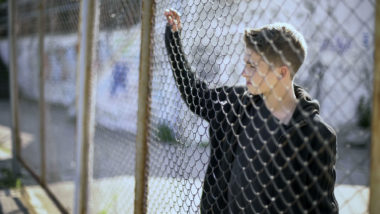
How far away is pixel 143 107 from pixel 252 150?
661mm

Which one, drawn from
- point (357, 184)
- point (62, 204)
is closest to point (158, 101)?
Answer: point (62, 204)

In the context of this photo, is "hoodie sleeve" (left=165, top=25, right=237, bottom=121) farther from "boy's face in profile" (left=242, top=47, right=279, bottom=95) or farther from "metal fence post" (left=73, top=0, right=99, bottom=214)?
"metal fence post" (left=73, top=0, right=99, bottom=214)

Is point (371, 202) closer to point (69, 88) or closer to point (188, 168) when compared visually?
point (188, 168)

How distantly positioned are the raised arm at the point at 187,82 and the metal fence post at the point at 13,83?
365cm

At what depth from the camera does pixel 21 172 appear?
4.92 m

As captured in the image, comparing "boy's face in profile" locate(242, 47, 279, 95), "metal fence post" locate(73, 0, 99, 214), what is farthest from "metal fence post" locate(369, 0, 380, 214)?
"metal fence post" locate(73, 0, 99, 214)

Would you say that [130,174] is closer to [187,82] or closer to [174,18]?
→ [187,82]

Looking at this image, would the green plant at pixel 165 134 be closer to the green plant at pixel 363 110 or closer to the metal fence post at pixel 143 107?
the metal fence post at pixel 143 107

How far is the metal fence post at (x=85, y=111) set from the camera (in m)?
2.66

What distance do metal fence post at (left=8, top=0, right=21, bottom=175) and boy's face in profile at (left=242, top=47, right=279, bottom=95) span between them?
13.8ft

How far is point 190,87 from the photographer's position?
69.0 inches

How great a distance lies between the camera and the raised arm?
170 centimetres

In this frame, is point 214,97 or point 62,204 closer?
point 214,97

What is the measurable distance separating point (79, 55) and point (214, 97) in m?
1.56
